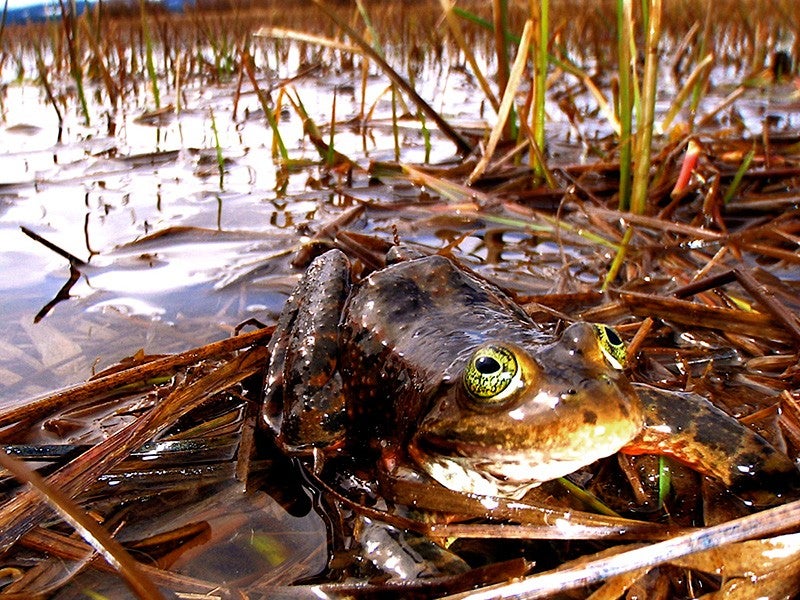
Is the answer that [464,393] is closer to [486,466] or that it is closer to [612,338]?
[486,466]

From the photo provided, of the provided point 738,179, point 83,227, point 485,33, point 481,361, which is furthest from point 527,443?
point 485,33

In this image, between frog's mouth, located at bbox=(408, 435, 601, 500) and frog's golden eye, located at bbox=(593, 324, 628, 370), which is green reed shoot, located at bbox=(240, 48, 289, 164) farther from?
frog's golden eye, located at bbox=(593, 324, 628, 370)

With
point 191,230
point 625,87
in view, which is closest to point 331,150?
point 191,230

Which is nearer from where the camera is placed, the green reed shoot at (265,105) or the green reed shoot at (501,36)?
the green reed shoot at (501,36)

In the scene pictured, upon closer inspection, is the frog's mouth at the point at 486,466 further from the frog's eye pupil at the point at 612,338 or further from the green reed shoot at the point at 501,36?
Answer: the green reed shoot at the point at 501,36

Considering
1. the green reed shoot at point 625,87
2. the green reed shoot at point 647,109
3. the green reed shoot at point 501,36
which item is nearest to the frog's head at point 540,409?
the green reed shoot at point 647,109

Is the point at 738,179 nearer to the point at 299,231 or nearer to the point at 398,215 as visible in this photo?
the point at 398,215
